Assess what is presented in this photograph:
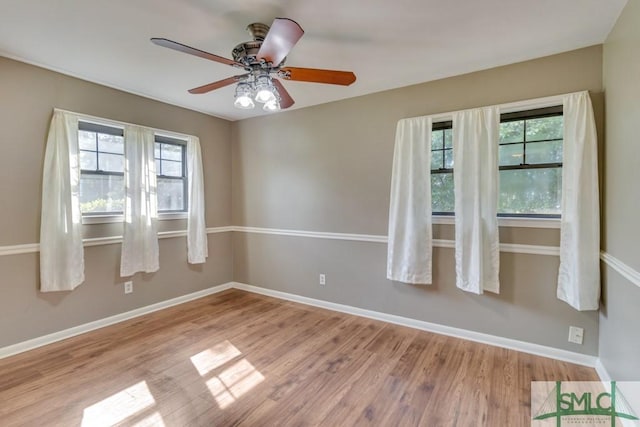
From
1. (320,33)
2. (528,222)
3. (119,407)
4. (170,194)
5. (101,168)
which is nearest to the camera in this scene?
(119,407)

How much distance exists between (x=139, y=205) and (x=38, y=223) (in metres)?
0.86

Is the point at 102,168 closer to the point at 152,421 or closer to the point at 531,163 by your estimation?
the point at 152,421

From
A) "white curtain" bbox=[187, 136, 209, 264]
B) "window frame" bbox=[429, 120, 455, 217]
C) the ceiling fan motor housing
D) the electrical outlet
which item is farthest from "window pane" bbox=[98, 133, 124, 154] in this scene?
the electrical outlet

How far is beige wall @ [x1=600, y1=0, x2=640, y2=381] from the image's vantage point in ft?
5.66

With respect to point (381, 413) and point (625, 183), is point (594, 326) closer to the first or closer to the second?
point (625, 183)

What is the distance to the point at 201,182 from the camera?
4023 millimetres

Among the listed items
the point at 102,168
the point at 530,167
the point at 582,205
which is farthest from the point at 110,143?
the point at 582,205

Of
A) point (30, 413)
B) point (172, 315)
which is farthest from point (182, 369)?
point (172, 315)

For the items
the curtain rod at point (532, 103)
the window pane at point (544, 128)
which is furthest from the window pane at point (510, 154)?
the curtain rod at point (532, 103)

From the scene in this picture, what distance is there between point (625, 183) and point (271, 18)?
250 centimetres

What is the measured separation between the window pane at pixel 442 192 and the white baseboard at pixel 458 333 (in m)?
1.20

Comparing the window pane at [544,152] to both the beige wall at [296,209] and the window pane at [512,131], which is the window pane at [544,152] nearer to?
the window pane at [512,131]

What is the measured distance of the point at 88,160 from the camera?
10.2 feet

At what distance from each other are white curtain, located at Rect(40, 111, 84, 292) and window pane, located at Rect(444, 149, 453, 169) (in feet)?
11.9
